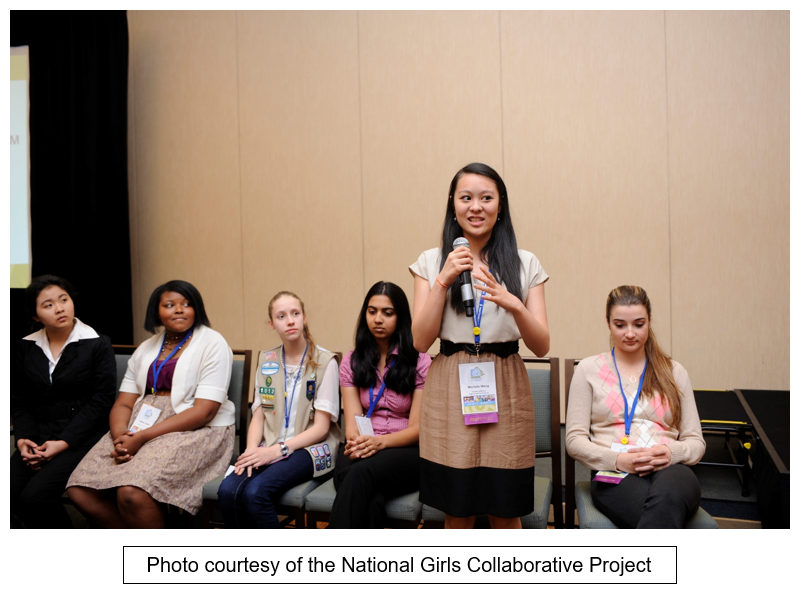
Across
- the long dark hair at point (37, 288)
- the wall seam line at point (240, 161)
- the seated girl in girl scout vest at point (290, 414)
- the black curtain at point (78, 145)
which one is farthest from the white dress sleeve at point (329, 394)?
the black curtain at point (78, 145)

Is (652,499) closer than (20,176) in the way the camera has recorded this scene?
Yes

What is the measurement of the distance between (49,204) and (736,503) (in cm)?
492

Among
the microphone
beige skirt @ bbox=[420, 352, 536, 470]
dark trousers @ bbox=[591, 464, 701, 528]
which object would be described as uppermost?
the microphone

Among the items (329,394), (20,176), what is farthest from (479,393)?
(20,176)

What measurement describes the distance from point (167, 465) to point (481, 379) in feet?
4.14

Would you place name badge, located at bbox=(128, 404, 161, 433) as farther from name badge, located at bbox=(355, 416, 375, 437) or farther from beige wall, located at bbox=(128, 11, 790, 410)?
beige wall, located at bbox=(128, 11, 790, 410)

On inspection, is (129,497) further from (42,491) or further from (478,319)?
(478,319)

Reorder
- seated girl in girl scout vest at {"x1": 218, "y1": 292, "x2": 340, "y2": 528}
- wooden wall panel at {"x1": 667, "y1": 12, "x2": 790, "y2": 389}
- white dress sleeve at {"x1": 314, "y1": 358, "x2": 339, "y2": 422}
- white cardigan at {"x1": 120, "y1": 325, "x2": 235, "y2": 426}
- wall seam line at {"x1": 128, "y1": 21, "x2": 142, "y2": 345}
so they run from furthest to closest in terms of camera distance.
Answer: wall seam line at {"x1": 128, "y1": 21, "x2": 142, "y2": 345} < wooden wall panel at {"x1": 667, "y1": 12, "x2": 790, "y2": 389} < white cardigan at {"x1": 120, "y1": 325, "x2": 235, "y2": 426} < white dress sleeve at {"x1": 314, "y1": 358, "x2": 339, "y2": 422} < seated girl in girl scout vest at {"x1": 218, "y1": 292, "x2": 340, "y2": 528}

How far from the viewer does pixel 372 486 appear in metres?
1.96

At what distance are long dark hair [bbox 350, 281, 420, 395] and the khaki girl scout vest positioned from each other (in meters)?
0.17

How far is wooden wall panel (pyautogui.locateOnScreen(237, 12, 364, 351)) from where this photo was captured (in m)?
4.59

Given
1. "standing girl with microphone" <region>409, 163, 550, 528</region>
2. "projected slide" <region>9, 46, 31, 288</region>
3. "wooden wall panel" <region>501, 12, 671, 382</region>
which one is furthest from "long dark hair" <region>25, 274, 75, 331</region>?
"wooden wall panel" <region>501, 12, 671, 382</region>

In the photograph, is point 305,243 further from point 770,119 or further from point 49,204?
point 770,119
